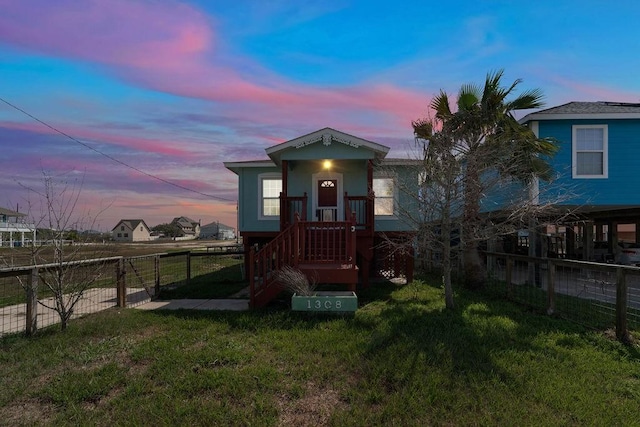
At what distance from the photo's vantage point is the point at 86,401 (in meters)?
3.65

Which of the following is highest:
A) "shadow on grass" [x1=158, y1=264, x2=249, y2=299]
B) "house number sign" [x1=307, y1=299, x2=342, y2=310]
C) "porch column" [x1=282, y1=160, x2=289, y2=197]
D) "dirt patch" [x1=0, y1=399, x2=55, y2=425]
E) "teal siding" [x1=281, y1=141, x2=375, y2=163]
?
"teal siding" [x1=281, y1=141, x2=375, y2=163]

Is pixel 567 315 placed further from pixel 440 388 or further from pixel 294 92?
pixel 294 92

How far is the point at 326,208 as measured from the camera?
11.8 metres

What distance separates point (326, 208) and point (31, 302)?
310 inches

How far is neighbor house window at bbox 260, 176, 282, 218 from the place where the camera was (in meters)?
12.3

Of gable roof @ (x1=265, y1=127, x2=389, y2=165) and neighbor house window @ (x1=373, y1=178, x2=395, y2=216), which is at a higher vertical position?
gable roof @ (x1=265, y1=127, x2=389, y2=165)

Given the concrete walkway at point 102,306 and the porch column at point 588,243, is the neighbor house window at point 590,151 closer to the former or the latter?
the porch column at point 588,243

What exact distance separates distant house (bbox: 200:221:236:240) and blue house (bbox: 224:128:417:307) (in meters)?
90.2

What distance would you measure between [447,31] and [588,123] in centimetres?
582

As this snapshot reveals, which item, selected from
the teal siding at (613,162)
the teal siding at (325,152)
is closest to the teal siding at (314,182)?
the teal siding at (325,152)

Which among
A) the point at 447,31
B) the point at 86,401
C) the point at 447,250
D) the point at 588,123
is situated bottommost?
the point at 86,401

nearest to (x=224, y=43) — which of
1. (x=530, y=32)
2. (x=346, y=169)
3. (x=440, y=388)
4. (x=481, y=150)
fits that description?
(x=346, y=169)

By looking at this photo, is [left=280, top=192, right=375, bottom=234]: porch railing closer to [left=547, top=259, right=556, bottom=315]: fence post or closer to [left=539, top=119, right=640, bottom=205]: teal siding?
[left=547, top=259, right=556, bottom=315]: fence post

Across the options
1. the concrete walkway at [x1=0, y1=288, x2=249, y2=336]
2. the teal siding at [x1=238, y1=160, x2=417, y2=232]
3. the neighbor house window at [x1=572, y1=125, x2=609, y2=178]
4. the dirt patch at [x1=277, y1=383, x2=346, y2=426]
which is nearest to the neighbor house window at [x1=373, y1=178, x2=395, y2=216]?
the teal siding at [x1=238, y1=160, x2=417, y2=232]
